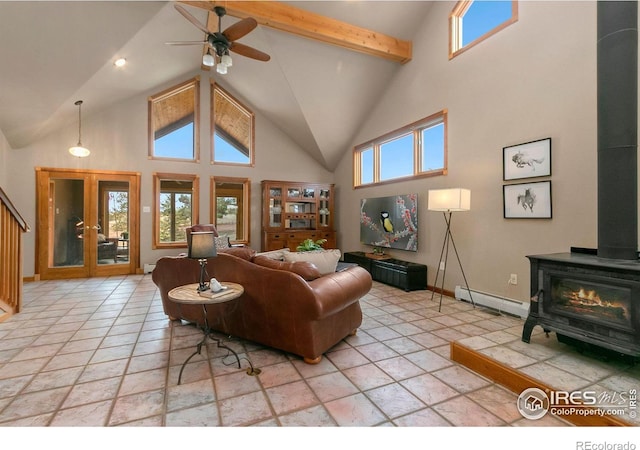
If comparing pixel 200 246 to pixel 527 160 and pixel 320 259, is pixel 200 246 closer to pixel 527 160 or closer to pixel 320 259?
pixel 320 259

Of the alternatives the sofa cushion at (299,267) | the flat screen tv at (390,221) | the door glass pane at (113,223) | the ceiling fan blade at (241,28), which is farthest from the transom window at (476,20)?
Answer: the door glass pane at (113,223)

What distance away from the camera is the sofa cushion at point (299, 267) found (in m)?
2.46

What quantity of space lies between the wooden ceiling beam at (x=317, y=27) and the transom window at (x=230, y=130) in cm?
291

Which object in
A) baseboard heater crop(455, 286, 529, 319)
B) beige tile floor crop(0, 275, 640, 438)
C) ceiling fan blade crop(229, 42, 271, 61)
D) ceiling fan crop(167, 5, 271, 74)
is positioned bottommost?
beige tile floor crop(0, 275, 640, 438)

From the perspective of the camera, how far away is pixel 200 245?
A: 7.54 ft

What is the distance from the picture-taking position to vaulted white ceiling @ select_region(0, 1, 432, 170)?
3436 millimetres

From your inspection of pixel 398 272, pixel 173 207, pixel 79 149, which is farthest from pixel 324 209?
pixel 79 149

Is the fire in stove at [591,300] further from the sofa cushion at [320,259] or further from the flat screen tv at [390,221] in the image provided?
the flat screen tv at [390,221]

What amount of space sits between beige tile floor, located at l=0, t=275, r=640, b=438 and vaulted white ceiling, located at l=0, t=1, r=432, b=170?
3064 millimetres

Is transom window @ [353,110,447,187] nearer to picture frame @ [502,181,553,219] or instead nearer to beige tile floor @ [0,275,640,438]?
picture frame @ [502,181,553,219]

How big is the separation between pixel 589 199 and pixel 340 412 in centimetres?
305

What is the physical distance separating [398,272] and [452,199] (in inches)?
65.3

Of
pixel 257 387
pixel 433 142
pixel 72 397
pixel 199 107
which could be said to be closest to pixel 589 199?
pixel 433 142

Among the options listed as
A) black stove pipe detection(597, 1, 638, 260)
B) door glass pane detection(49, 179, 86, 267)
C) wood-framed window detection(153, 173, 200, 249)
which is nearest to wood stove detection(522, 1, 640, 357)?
black stove pipe detection(597, 1, 638, 260)
